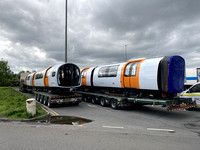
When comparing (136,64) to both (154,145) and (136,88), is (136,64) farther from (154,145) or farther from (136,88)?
(154,145)

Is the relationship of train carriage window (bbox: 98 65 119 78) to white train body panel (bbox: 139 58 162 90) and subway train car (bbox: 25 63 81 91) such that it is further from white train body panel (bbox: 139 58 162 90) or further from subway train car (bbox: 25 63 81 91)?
white train body panel (bbox: 139 58 162 90)

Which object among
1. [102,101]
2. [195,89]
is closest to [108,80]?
[102,101]

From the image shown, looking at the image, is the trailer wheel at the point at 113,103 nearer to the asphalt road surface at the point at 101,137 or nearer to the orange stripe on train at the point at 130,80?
the orange stripe on train at the point at 130,80

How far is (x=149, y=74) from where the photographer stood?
8359 millimetres

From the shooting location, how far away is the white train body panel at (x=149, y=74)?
813 cm

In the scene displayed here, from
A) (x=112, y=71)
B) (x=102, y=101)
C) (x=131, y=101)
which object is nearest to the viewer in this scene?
(x=131, y=101)

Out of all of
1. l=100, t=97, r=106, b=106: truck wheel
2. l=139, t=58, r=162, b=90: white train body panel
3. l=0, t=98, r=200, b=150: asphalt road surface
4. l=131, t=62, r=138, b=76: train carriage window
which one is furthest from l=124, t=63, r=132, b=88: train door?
l=0, t=98, r=200, b=150: asphalt road surface

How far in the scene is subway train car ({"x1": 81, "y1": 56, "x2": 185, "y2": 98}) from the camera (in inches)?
311

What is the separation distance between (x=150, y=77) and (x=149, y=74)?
173 millimetres

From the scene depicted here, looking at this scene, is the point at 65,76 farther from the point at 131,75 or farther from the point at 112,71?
the point at 131,75

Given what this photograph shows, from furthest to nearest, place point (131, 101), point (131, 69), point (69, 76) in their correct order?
point (69, 76) < point (131, 69) < point (131, 101)

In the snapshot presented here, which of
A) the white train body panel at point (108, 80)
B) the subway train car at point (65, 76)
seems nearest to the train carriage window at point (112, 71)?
the white train body panel at point (108, 80)

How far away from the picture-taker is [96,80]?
513 inches

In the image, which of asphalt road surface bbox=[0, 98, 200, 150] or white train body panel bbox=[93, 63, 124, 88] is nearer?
asphalt road surface bbox=[0, 98, 200, 150]
